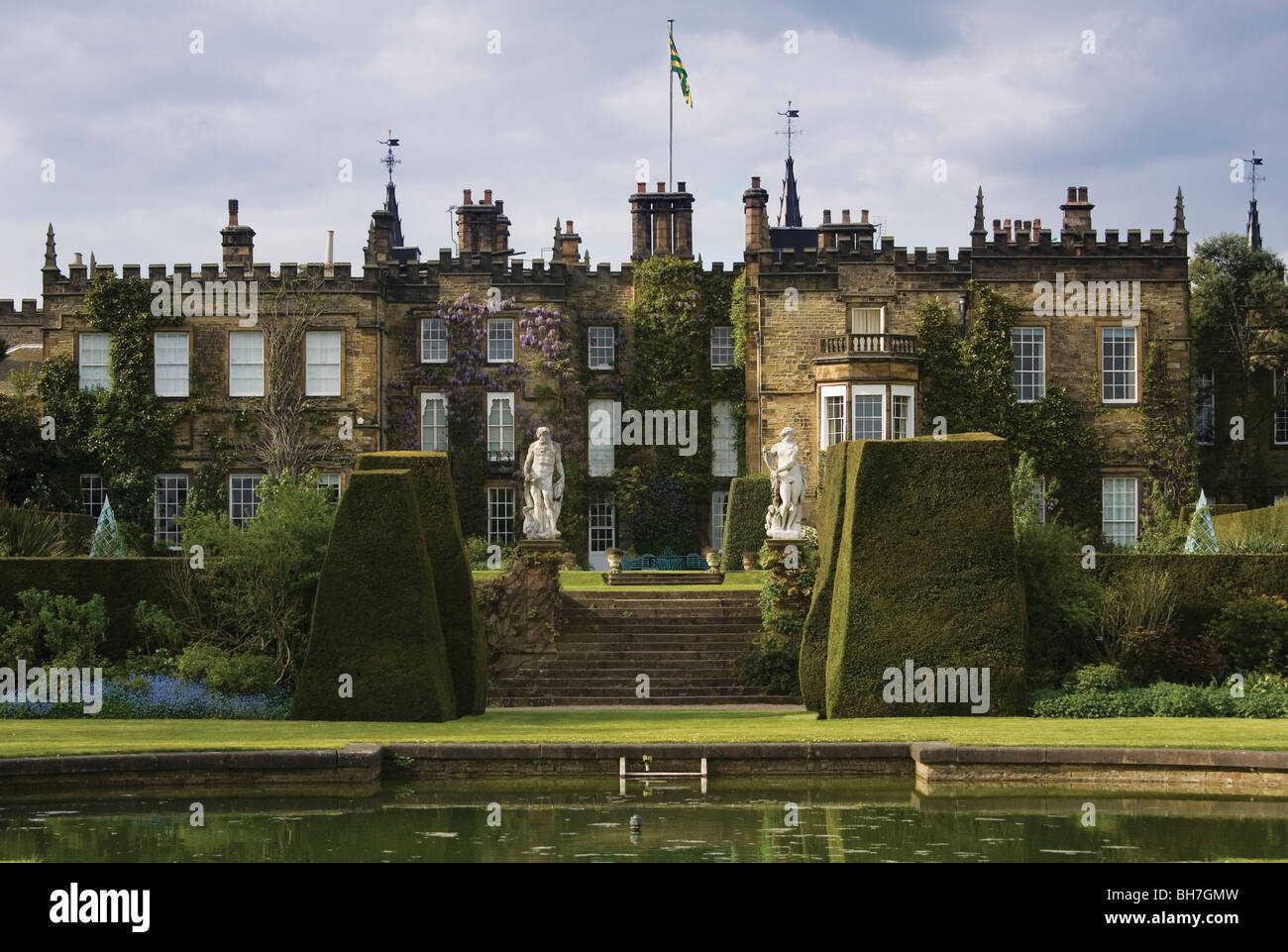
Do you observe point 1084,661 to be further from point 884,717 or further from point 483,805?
point 483,805

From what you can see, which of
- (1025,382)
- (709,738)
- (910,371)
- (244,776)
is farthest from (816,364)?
(244,776)

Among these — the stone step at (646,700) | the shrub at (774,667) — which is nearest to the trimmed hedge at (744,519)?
the shrub at (774,667)

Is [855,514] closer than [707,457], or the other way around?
[855,514]

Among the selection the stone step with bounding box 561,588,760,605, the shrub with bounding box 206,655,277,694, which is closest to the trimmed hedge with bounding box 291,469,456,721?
the shrub with bounding box 206,655,277,694

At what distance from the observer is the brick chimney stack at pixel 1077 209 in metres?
39.8

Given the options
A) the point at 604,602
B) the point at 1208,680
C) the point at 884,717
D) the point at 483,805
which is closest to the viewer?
the point at 483,805

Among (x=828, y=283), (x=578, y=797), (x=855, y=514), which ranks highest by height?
(x=828, y=283)

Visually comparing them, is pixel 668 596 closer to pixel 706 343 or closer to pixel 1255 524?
pixel 1255 524

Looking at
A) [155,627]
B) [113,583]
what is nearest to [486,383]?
[113,583]

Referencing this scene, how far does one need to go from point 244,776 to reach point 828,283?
26154 millimetres

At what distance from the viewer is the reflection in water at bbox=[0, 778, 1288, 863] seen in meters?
12.5

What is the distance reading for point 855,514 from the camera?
20562 mm

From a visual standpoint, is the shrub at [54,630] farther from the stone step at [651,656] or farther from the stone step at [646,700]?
the stone step at [651,656]

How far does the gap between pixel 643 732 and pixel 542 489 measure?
902 cm
